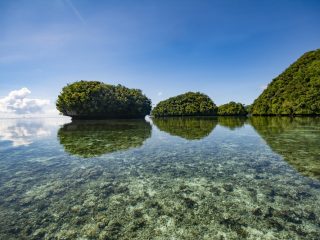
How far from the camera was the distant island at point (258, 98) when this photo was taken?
6397cm

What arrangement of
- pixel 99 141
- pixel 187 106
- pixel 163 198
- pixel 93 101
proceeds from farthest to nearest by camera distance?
1. pixel 187 106
2. pixel 93 101
3. pixel 99 141
4. pixel 163 198

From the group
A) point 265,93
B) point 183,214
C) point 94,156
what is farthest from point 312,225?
point 265,93

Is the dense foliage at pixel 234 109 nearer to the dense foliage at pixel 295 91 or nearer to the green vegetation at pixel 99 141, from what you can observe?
the dense foliage at pixel 295 91

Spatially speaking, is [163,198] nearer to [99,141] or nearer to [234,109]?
[99,141]

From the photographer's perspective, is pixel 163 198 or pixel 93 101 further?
pixel 93 101

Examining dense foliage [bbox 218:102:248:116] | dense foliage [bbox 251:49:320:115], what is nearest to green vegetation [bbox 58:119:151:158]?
dense foliage [bbox 251:49:320:115]

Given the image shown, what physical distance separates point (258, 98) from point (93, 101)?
223 feet

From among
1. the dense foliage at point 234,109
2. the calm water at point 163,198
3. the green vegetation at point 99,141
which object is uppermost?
the dense foliage at point 234,109

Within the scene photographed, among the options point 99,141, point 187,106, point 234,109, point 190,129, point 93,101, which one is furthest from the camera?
point 187,106

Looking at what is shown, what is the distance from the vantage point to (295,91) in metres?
70.0

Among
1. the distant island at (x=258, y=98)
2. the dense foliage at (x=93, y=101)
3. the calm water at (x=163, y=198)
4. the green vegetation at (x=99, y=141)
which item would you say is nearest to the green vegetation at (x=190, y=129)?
the green vegetation at (x=99, y=141)

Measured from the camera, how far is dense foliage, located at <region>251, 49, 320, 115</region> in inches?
2445

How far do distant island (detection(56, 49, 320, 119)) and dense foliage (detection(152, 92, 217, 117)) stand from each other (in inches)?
1036

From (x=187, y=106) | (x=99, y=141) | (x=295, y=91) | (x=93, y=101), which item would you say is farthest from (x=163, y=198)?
(x=187, y=106)
